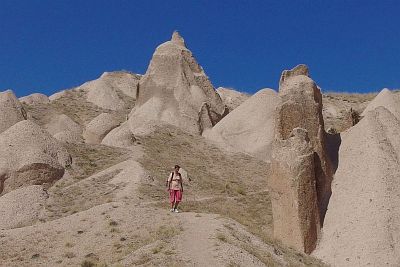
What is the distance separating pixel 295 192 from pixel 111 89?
50.7 metres

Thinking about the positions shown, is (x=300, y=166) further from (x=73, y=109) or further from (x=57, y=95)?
(x=57, y=95)

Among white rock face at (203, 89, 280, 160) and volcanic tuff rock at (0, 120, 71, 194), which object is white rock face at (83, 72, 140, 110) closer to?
white rock face at (203, 89, 280, 160)

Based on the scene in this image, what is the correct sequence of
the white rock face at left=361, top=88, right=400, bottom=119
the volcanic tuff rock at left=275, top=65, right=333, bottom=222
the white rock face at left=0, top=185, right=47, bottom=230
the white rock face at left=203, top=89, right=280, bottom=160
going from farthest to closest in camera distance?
the white rock face at left=203, top=89, right=280, bottom=160
the white rock face at left=361, top=88, right=400, bottom=119
the white rock face at left=0, top=185, right=47, bottom=230
the volcanic tuff rock at left=275, top=65, right=333, bottom=222

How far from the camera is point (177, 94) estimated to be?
150 ft

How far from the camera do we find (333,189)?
71.6 ft

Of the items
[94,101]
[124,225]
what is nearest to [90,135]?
[94,101]

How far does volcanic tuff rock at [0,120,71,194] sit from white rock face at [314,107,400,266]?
1527 cm

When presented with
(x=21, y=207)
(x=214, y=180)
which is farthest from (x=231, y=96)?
(x=21, y=207)

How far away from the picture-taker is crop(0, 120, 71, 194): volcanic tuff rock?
28703 millimetres

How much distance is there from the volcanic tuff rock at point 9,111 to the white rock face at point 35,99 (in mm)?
16807

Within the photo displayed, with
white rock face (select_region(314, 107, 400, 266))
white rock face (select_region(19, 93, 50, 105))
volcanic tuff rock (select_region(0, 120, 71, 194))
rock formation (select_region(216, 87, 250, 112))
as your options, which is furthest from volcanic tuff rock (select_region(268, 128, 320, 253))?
white rock face (select_region(19, 93, 50, 105))

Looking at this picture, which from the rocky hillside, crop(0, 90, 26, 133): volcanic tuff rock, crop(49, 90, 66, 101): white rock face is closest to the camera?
the rocky hillside

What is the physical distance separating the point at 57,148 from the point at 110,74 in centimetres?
4652

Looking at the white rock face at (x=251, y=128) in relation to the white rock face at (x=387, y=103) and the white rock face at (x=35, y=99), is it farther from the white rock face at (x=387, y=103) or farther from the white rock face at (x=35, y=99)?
the white rock face at (x=35, y=99)
